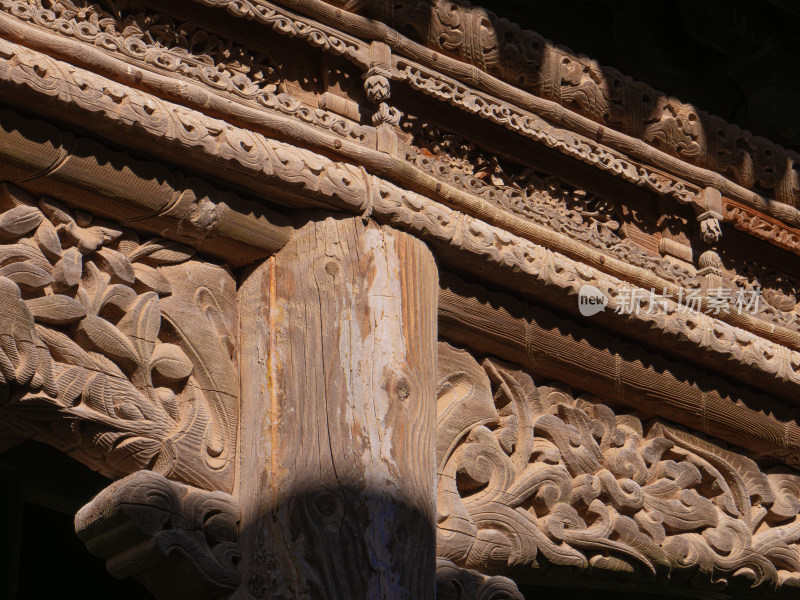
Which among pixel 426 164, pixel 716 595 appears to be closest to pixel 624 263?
pixel 426 164

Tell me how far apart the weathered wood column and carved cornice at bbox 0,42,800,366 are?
0.08 meters

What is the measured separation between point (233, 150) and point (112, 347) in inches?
18.7

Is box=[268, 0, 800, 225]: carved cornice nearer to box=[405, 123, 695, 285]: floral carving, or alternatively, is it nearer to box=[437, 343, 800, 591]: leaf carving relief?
box=[405, 123, 695, 285]: floral carving

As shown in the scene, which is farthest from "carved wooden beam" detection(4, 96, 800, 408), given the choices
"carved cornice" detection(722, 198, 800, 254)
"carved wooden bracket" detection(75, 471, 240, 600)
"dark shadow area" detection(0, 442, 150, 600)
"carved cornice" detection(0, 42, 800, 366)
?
"dark shadow area" detection(0, 442, 150, 600)

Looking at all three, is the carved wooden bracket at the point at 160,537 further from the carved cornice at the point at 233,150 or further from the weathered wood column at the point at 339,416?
the carved cornice at the point at 233,150

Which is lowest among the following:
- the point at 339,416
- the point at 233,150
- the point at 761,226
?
the point at 339,416

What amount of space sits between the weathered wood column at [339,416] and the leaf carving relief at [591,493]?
20 cm

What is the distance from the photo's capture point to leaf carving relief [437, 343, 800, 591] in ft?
10.1

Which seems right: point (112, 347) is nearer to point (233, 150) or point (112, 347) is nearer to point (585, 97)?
point (233, 150)

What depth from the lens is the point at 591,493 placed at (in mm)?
3277

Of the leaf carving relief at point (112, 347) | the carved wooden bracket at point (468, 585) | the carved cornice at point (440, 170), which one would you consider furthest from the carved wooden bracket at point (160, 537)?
the carved cornice at point (440, 170)

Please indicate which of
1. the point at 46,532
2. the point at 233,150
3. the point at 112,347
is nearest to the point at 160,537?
the point at 112,347

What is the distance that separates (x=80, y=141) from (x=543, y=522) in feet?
4.31

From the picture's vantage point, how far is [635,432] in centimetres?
349
